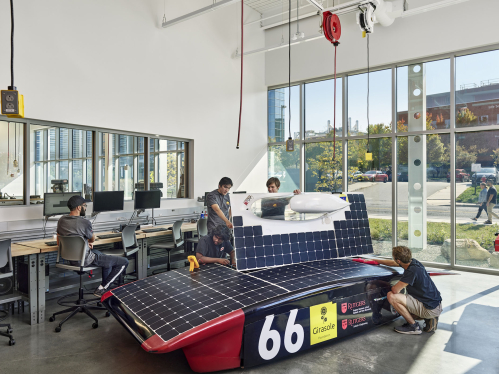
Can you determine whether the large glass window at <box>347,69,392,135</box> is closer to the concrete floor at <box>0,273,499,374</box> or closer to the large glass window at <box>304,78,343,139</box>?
the large glass window at <box>304,78,343,139</box>

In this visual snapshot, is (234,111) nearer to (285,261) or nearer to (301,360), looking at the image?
(285,261)

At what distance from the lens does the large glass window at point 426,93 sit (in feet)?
20.1

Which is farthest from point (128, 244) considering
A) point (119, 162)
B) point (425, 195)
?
point (425, 195)

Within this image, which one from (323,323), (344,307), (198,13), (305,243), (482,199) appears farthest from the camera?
(482,199)

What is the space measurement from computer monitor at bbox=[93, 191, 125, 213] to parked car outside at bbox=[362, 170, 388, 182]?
4336 millimetres

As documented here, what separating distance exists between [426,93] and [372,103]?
91 centimetres

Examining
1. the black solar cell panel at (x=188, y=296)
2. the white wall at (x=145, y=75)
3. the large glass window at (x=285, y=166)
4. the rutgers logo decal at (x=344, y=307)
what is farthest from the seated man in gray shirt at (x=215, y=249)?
the large glass window at (x=285, y=166)

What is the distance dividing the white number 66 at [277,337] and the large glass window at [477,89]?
486 cm

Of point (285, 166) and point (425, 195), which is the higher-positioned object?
point (285, 166)

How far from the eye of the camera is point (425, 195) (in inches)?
249

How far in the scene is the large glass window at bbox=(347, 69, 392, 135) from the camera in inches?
262

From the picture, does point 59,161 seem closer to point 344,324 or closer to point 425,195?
→ point 344,324

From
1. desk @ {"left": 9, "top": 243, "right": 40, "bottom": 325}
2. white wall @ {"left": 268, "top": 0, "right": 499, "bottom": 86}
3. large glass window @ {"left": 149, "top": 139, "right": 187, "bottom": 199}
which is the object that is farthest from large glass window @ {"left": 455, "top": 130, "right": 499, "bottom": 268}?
desk @ {"left": 9, "top": 243, "right": 40, "bottom": 325}

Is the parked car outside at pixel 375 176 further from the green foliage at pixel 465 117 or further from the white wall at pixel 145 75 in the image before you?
the white wall at pixel 145 75
